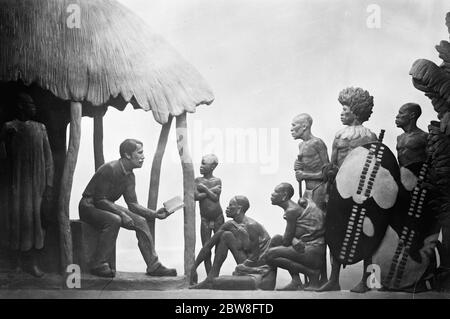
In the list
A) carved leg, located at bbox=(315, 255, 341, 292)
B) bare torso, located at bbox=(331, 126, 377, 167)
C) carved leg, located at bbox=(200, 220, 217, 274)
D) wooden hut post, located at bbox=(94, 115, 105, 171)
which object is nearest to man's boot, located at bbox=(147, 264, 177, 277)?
carved leg, located at bbox=(200, 220, 217, 274)

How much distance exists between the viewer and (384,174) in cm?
920

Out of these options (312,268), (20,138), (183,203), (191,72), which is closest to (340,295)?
(312,268)

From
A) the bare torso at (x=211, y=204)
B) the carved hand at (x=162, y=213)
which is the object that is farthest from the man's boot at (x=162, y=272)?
the bare torso at (x=211, y=204)

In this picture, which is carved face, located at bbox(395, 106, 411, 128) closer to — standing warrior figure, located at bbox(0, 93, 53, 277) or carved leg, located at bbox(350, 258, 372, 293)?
carved leg, located at bbox(350, 258, 372, 293)

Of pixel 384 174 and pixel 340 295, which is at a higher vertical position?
pixel 384 174

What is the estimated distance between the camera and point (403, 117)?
9.26 meters

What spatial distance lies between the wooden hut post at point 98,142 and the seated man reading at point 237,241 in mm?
1321

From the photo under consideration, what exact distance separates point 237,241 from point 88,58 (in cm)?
224

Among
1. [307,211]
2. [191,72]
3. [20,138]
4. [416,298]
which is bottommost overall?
[416,298]

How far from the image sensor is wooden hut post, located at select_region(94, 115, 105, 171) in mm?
9297

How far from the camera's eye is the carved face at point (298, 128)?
9219 mm

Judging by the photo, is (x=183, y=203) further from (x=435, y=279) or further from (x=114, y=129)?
(x=435, y=279)

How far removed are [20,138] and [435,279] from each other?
13.8 feet

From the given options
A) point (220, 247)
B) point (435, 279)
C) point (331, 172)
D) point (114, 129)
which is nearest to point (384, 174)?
point (331, 172)
